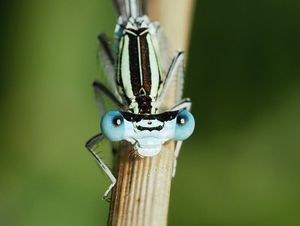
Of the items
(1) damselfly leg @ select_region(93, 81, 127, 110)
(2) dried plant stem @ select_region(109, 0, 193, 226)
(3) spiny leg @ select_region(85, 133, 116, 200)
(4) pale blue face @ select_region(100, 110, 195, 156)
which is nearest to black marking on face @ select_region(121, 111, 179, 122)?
(4) pale blue face @ select_region(100, 110, 195, 156)

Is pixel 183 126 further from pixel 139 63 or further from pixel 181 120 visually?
pixel 139 63
